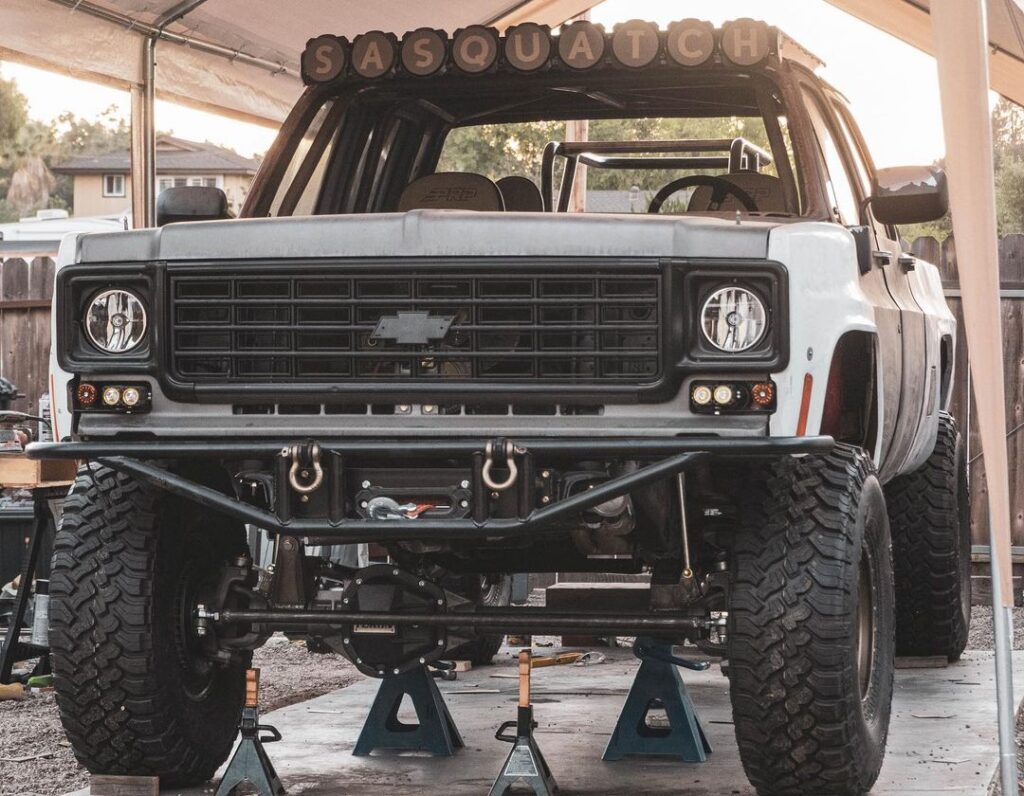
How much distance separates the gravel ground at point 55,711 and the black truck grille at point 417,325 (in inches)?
67.1

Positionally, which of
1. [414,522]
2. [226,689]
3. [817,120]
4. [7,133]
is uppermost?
[7,133]

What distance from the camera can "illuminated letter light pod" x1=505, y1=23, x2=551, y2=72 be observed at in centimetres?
579

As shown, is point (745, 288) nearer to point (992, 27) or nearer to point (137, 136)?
point (137, 136)

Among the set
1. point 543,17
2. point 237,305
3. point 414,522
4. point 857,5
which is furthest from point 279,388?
point 857,5

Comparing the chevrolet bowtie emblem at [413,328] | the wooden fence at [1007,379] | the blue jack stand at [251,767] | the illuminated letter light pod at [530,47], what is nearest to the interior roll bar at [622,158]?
the illuminated letter light pod at [530,47]

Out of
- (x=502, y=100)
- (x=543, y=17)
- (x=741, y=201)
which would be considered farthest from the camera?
(x=543, y=17)

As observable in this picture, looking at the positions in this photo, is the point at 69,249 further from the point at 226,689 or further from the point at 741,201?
the point at 741,201

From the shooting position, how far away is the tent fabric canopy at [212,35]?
25.8 feet

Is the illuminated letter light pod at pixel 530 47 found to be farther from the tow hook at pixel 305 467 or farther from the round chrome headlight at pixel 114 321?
the tow hook at pixel 305 467

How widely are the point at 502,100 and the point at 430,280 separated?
1902 millimetres

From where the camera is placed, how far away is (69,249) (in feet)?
15.6

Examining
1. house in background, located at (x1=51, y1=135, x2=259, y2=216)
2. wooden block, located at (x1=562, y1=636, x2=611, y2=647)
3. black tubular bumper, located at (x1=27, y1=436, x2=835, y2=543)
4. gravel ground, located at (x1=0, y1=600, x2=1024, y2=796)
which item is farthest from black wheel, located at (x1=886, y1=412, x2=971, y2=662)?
house in background, located at (x1=51, y1=135, x2=259, y2=216)

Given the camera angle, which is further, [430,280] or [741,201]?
[741,201]

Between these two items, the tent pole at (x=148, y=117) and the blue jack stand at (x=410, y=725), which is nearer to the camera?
the blue jack stand at (x=410, y=725)
